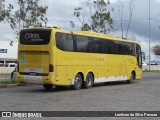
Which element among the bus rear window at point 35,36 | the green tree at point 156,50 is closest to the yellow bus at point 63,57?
the bus rear window at point 35,36

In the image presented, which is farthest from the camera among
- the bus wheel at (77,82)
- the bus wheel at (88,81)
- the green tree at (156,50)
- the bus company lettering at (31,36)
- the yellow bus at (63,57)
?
the green tree at (156,50)

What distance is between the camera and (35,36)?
68.9ft

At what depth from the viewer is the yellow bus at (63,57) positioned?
67.7 ft

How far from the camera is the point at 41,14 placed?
→ 4203 cm

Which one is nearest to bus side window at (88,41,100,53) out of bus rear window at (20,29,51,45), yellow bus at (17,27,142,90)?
yellow bus at (17,27,142,90)

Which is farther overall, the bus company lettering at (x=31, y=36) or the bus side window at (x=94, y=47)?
the bus side window at (x=94, y=47)

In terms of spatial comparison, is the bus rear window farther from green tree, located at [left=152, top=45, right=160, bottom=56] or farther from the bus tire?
green tree, located at [left=152, top=45, right=160, bottom=56]

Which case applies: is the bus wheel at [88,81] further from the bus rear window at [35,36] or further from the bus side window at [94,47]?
the bus rear window at [35,36]

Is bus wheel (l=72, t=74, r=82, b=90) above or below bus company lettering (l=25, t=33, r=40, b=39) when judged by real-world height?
below

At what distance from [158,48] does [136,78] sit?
103 m

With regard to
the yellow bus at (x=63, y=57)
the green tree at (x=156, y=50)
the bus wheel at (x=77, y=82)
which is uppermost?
the green tree at (x=156, y=50)

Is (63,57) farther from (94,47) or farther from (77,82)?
(94,47)

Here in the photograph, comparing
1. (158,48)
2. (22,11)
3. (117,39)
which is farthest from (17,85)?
(158,48)

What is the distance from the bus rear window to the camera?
2066cm
